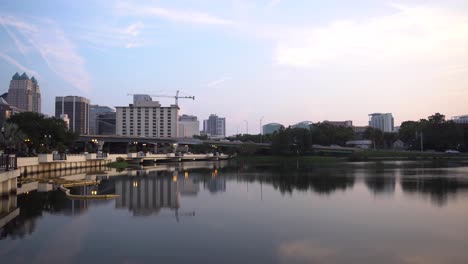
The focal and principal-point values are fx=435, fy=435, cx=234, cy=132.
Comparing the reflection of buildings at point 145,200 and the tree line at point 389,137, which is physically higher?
the tree line at point 389,137

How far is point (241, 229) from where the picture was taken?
17641 mm

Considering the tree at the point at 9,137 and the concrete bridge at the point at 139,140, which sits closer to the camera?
the tree at the point at 9,137

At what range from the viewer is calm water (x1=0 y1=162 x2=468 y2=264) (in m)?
13.5

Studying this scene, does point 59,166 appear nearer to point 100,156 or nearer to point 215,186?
point 100,156

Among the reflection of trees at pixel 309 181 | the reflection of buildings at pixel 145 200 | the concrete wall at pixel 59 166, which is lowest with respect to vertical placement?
the reflection of trees at pixel 309 181

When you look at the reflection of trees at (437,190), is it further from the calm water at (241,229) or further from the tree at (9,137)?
the tree at (9,137)

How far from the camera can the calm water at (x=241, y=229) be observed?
44.4ft

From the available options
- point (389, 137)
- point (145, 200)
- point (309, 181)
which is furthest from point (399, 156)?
point (145, 200)

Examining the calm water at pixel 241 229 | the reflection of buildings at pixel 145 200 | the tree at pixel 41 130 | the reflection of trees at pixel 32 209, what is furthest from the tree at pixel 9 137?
the calm water at pixel 241 229

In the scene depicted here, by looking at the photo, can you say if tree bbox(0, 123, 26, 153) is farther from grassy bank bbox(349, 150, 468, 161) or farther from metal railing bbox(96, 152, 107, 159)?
grassy bank bbox(349, 150, 468, 161)

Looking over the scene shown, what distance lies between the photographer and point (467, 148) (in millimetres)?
123625

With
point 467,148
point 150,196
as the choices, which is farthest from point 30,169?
point 467,148

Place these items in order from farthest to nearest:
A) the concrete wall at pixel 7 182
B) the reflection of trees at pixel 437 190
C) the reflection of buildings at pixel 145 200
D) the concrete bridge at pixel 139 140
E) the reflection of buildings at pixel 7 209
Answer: the concrete bridge at pixel 139 140
the reflection of trees at pixel 437 190
the concrete wall at pixel 7 182
the reflection of buildings at pixel 145 200
the reflection of buildings at pixel 7 209

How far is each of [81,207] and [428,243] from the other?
17.9m
